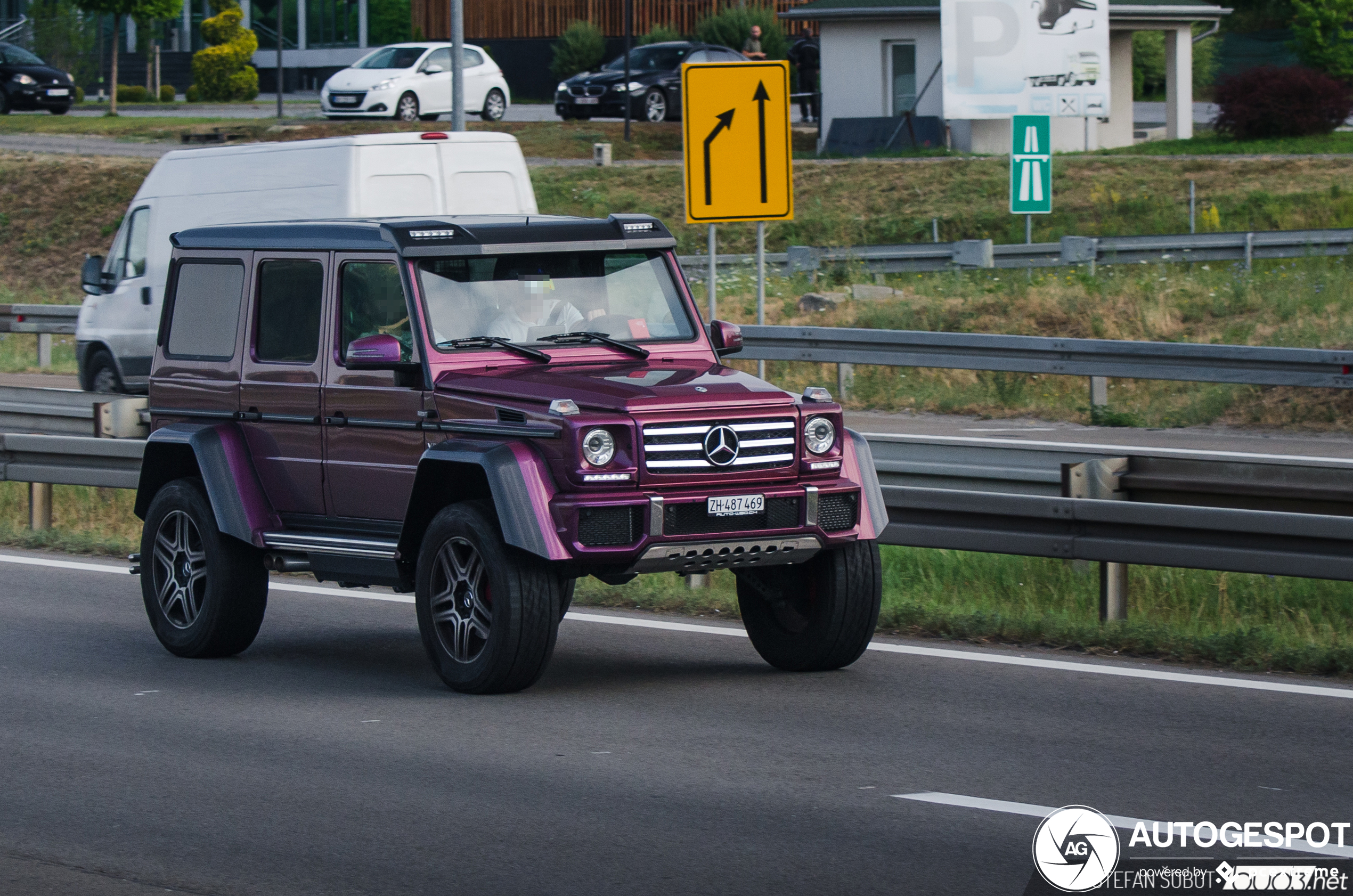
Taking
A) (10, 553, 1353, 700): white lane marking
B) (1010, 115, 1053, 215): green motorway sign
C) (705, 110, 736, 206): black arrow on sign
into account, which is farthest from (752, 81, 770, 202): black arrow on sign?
(1010, 115, 1053, 215): green motorway sign

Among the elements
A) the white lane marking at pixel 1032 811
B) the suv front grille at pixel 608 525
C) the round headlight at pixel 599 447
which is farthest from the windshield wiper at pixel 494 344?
the white lane marking at pixel 1032 811

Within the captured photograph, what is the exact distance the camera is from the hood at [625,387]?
8055 millimetres

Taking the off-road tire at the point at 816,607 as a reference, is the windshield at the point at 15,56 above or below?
above

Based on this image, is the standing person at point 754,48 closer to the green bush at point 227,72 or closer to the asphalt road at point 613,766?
the asphalt road at point 613,766

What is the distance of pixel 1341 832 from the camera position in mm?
6016

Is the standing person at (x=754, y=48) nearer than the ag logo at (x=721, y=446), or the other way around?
the ag logo at (x=721, y=446)

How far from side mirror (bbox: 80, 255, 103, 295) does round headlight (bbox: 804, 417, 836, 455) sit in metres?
11.9

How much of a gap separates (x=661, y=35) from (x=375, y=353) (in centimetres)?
5009

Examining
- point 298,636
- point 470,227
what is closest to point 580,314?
point 470,227

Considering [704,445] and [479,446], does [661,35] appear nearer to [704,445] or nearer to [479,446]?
[479,446]

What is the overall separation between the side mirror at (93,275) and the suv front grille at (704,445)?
12.0 metres

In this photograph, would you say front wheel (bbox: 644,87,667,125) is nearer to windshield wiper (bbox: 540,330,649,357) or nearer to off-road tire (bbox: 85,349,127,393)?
off-road tire (bbox: 85,349,127,393)

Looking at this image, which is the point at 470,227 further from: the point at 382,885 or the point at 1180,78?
the point at 1180,78

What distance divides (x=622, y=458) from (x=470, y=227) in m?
1.59
